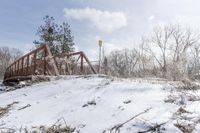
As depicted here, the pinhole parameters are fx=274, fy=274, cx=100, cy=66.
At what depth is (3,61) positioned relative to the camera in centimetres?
7544

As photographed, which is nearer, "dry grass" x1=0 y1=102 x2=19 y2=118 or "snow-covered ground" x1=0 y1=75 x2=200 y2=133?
"snow-covered ground" x1=0 y1=75 x2=200 y2=133

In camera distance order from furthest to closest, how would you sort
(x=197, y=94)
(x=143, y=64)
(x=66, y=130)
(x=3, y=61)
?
(x=3, y=61)
(x=143, y=64)
(x=197, y=94)
(x=66, y=130)

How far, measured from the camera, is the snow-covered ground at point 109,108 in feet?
12.9

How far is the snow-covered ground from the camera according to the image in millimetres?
3938

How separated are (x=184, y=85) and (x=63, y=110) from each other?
2.63 meters

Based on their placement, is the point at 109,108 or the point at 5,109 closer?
the point at 109,108

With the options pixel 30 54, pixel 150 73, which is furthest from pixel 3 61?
pixel 150 73

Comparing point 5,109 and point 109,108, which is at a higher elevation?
point 109,108

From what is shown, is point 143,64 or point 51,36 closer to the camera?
point 143,64

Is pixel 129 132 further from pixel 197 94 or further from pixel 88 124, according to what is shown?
pixel 197 94

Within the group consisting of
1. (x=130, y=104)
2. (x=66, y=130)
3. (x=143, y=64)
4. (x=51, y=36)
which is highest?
(x=51, y=36)

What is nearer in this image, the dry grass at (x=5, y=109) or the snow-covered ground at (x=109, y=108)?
the snow-covered ground at (x=109, y=108)

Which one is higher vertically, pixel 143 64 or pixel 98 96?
pixel 143 64

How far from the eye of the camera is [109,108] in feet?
15.2
